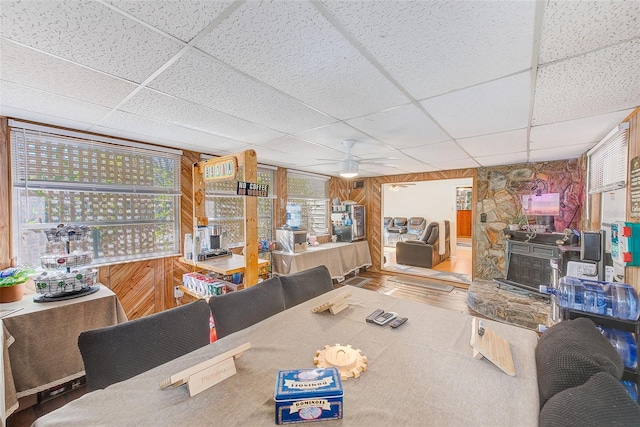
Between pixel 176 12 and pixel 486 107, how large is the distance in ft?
6.77

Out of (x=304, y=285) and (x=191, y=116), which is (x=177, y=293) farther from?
(x=191, y=116)

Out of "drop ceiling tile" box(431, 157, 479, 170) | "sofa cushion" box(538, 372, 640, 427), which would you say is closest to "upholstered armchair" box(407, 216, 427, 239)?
"drop ceiling tile" box(431, 157, 479, 170)

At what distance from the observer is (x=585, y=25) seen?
104cm

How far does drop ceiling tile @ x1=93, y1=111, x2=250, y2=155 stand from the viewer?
2264 mm

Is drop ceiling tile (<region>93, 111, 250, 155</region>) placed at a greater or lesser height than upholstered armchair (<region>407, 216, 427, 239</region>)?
greater

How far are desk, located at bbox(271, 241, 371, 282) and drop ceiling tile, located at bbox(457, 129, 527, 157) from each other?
113 inches

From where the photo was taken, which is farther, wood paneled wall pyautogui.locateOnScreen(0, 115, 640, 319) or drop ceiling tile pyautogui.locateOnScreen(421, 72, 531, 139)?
wood paneled wall pyautogui.locateOnScreen(0, 115, 640, 319)

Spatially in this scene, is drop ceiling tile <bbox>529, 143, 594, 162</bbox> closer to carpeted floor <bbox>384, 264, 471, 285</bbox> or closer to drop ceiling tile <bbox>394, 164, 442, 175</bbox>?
drop ceiling tile <bbox>394, 164, 442, 175</bbox>

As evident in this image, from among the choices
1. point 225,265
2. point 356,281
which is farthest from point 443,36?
→ point 356,281

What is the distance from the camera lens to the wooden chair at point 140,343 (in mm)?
1093

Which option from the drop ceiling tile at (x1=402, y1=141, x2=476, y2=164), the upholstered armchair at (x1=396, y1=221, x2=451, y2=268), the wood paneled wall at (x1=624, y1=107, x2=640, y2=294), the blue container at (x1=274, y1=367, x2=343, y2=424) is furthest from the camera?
the upholstered armchair at (x1=396, y1=221, x2=451, y2=268)

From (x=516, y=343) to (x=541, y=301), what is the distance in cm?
309

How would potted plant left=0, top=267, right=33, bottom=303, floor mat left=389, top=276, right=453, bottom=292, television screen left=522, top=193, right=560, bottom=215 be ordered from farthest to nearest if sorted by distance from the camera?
floor mat left=389, top=276, right=453, bottom=292 < television screen left=522, top=193, right=560, bottom=215 < potted plant left=0, top=267, right=33, bottom=303

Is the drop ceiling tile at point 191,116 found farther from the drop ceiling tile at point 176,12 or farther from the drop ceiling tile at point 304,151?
the drop ceiling tile at point 176,12
